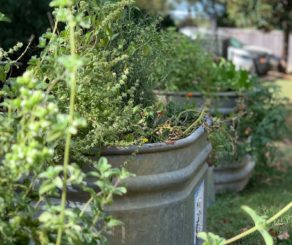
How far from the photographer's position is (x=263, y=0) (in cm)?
1884

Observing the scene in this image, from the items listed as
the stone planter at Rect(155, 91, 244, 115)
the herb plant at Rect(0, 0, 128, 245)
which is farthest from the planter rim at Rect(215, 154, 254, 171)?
the herb plant at Rect(0, 0, 128, 245)

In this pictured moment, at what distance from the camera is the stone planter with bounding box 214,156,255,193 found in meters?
4.99

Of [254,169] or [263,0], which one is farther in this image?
[263,0]

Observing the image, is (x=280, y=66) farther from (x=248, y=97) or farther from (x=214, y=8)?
(x=248, y=97)

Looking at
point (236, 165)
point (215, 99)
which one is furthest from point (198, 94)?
point (236, 165)

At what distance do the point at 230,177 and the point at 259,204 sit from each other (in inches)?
23.1

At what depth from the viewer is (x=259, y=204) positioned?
4496 millimetres

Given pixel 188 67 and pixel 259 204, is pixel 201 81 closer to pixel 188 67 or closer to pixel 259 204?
pixel 188 67

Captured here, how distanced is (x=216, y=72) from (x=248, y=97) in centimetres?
37

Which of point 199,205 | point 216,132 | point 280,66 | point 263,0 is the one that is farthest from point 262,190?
point 280,66

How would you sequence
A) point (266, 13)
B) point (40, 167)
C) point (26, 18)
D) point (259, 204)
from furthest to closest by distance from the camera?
point (266, 13)
point (26, 18)
point (259, 204)
point (40, 167)

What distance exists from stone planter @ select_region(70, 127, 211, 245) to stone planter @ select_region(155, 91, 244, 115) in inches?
94.3

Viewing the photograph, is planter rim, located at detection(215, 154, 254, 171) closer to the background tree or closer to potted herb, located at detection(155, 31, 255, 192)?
potted herb, located at detection(155, 31, 255, 192)

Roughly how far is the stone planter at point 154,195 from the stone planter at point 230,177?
2.65 m
